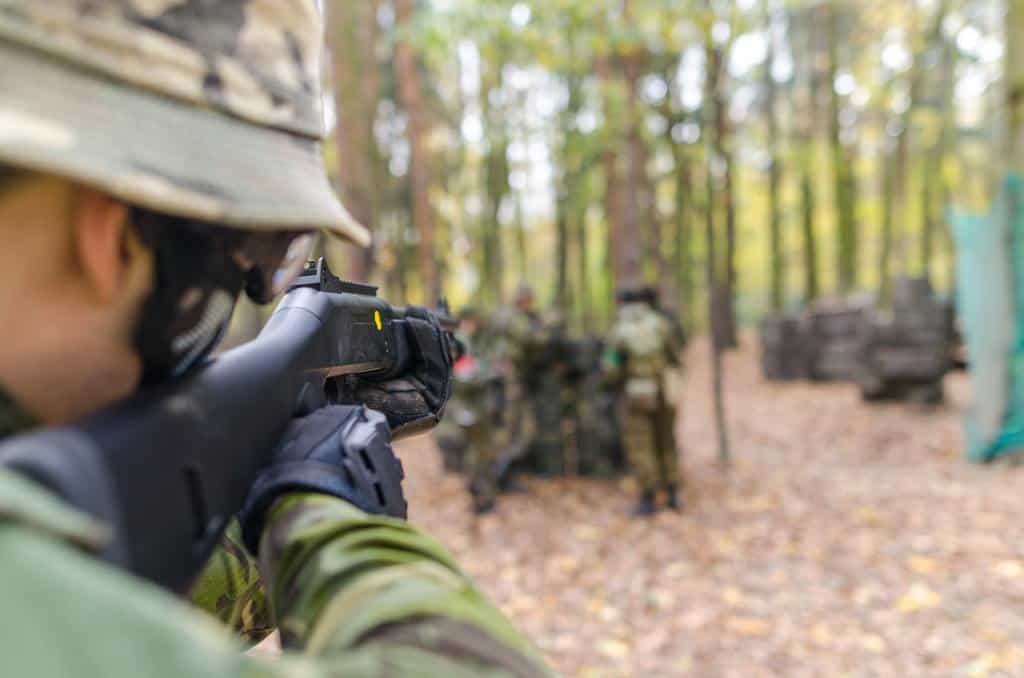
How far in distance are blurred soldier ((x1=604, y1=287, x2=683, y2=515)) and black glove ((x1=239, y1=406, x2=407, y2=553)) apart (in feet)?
18.5

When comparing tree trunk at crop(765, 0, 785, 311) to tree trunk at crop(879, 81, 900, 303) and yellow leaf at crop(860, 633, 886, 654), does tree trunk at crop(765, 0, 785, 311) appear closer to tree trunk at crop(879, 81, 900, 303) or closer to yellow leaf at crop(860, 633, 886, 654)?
tree trunk at crop(879, 81, 900, 303)

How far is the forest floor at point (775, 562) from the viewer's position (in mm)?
4027

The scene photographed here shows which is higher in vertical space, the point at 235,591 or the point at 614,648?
the point at 235,591

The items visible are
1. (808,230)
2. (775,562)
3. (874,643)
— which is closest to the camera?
(874,643)

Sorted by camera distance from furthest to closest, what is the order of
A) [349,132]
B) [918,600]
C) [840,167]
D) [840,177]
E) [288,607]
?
[840,177], [840,167], [349,132], [918,600], [288,607]

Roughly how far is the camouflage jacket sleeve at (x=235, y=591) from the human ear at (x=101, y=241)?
0.51 meters

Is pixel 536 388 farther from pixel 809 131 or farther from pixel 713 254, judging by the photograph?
pixel 809 131

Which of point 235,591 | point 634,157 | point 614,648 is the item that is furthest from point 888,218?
point 235,591

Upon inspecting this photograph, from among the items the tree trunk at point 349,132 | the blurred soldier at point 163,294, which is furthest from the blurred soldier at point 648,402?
the blurred soldier at point 163,294

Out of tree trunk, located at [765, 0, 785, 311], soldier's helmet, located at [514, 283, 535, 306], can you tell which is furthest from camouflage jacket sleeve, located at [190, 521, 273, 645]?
tree trunk, located at [765, 0, 785, 311]

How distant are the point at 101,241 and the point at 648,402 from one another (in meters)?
5.98

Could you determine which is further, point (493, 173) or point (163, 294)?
point (493, 173)

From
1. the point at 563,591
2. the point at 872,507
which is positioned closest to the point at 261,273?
the point at 563,591

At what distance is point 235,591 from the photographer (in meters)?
1.25
